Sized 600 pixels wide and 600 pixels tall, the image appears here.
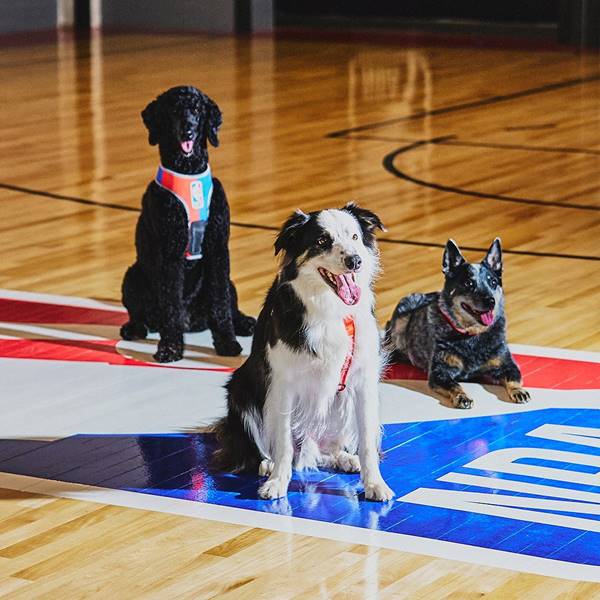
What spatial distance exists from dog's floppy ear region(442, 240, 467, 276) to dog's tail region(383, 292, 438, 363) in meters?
0.32

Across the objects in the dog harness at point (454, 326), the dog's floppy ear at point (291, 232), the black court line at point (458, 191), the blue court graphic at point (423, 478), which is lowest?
the blue court graphic at point (423, 478)

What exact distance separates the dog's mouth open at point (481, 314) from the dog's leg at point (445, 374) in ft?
0.52

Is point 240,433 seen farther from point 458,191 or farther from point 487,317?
point 458,191

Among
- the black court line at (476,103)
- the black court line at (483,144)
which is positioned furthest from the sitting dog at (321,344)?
the black court line at (476,103)

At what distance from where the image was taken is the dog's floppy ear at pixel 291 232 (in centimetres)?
409

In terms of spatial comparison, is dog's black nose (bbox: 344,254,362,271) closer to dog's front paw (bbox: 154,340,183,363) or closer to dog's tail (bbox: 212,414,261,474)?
dog's tail (bbox: 212,414,261,474)

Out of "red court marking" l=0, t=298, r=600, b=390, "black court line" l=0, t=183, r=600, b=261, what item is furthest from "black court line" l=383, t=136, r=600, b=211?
"red court marking" l=0, t=298, r=600, b=390

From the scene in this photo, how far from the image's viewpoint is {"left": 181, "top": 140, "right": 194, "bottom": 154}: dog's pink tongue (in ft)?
17.7

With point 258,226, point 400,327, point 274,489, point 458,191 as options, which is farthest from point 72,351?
point 458,191

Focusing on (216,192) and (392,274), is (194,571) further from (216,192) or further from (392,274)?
(392,274)

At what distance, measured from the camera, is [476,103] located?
1233 centimetres

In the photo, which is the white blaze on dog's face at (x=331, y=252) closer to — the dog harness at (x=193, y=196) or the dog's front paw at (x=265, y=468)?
the dog's front paw at (x=265, y=468)

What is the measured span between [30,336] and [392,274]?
5.57ft

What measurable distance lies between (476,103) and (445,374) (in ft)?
24.5
